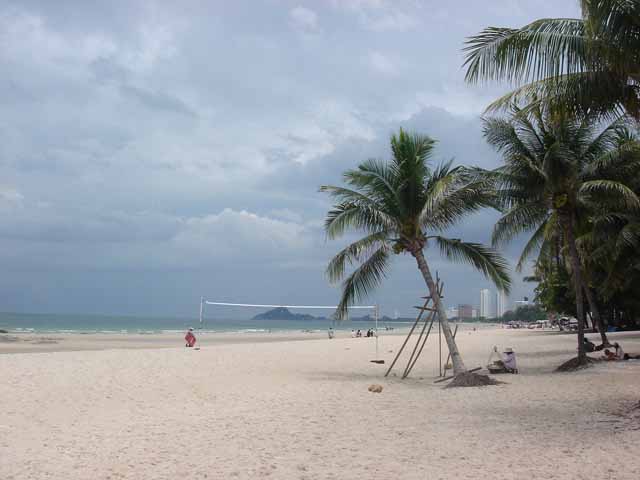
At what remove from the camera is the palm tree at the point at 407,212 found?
12500 mm

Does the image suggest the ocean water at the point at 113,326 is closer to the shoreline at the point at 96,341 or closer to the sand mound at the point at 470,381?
the shoreline at the point at 96,341

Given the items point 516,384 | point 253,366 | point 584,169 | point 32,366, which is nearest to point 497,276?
point 516,384

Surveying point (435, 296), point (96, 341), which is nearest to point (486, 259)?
point (435, 296)

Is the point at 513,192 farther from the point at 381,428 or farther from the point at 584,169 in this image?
the point at 381,428

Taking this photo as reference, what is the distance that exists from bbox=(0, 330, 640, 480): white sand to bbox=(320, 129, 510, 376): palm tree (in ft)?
8.57

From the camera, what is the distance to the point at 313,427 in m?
7.53

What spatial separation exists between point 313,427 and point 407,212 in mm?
6210

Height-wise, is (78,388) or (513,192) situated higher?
(513,192)

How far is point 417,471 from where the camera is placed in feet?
17.3

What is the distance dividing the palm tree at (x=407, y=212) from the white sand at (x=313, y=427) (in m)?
2.61

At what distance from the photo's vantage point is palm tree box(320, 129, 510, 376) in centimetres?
1250

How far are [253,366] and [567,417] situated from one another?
11066mm

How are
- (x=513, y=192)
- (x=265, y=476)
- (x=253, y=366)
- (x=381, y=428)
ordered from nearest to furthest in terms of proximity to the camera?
(x=265, y=476) < (x=381, y=428) < (x=513, y=192) < (x=253, y=366)

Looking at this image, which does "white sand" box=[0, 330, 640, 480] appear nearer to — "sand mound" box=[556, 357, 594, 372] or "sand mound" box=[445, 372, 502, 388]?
"sand mound" box=[445, 372, 502, 388]
